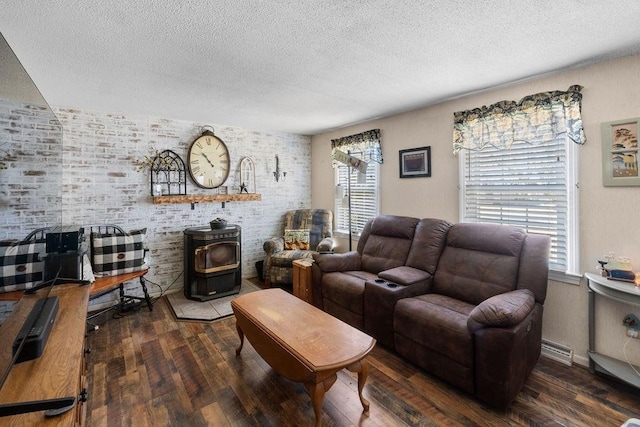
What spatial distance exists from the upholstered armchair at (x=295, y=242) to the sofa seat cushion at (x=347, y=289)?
868 mm

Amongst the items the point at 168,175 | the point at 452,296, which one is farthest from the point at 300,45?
the point at 168,175

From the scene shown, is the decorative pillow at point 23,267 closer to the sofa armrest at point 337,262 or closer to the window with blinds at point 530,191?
the sofa armrest at point 337,262

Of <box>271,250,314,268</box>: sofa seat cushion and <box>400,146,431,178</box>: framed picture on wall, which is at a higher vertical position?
<box>400,146,431,178</box>: framed picture on wall

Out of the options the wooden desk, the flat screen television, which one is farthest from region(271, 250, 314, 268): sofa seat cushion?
the flat screen television

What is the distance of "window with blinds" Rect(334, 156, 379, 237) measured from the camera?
170 inches

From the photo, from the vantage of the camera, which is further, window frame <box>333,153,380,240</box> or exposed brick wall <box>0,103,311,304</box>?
window frame <box>333,153,380,240</box>

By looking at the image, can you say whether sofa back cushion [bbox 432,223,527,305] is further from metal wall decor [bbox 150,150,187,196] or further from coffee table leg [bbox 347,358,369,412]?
metal wall decor [bbox 150,150,187,196]

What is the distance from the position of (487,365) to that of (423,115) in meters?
2.72

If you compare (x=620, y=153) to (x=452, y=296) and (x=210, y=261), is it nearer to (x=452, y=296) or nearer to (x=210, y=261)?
(x=452, y=296)

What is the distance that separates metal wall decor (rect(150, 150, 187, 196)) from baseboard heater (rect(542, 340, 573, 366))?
4.44 metres

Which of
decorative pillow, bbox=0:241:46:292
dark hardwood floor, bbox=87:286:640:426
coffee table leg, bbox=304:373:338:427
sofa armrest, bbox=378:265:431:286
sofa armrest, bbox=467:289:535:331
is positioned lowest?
dark hardwood floor, bbox=87:286:640:426

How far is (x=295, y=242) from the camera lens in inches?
187

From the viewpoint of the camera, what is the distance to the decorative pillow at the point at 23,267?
1.88 meters

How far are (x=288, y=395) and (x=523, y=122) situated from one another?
3.04 meters
